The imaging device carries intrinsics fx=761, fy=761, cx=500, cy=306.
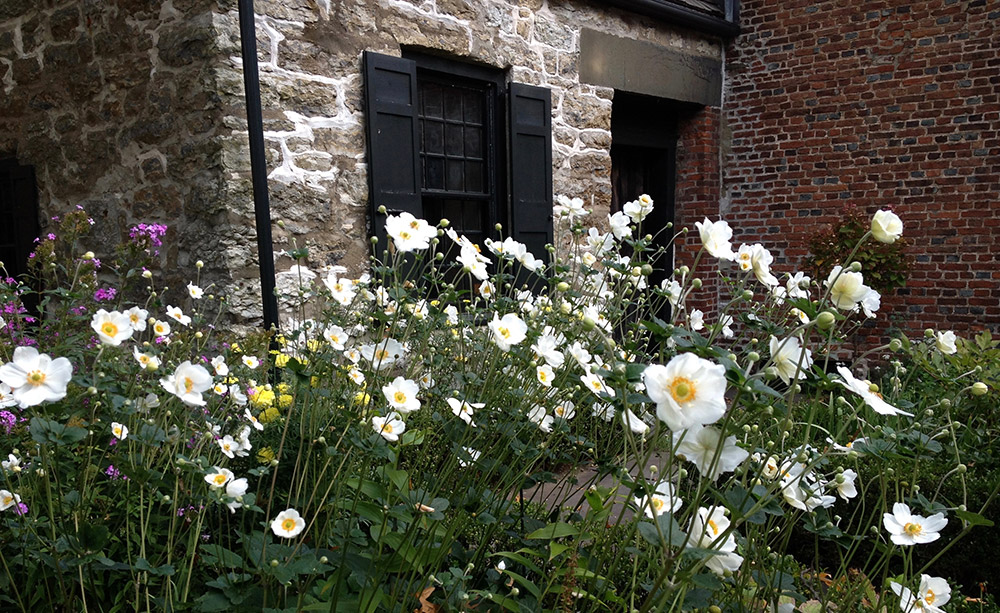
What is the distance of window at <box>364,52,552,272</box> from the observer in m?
4.85

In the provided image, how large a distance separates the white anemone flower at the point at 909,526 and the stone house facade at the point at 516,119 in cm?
266

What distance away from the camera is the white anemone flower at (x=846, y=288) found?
1.37m

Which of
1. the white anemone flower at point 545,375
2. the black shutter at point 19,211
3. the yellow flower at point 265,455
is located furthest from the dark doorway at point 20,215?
the white anemone flower at point 545,375

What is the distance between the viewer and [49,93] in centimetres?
499

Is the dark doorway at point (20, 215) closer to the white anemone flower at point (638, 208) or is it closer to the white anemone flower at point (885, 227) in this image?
the white anemone flower at point (638, 208)

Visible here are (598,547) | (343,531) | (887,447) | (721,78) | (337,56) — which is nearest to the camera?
(887,447)

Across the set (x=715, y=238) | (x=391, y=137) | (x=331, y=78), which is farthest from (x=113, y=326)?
(x=391, y=137)

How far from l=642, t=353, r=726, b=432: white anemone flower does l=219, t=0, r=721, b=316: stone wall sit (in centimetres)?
317

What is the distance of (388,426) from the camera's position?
1.49 metres

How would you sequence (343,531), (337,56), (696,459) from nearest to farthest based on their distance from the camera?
(696,459)
(343,531)
(337,56)

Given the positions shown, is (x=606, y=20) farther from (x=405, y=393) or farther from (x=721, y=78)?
(x=405, y=393)

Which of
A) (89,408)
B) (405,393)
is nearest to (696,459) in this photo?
(405,393)

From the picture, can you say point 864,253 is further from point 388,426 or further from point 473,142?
point 388,426

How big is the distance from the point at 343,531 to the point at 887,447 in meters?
1.08
